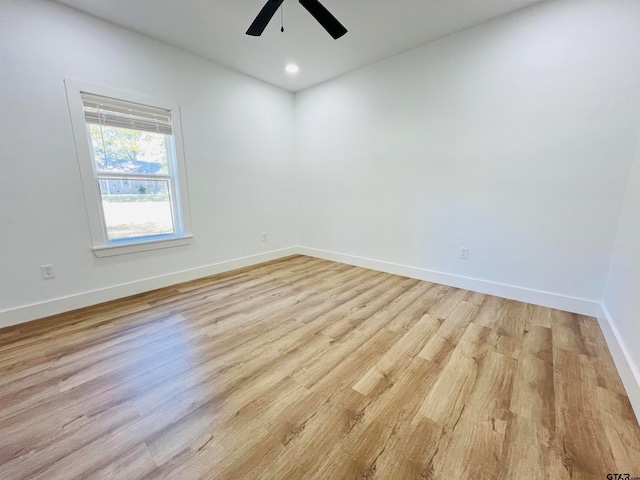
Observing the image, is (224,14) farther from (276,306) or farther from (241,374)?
(241,374)

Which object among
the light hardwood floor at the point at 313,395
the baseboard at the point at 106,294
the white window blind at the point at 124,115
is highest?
the white window blind at the point at 124,115

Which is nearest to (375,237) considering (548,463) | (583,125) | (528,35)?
(583,125)

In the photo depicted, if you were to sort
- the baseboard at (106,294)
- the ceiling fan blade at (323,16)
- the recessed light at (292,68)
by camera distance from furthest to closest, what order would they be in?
the recessed light at (292,68) < the baseboard at (106,294) < the ceiling fan blade at (323,16)

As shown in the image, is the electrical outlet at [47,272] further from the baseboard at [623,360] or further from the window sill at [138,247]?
the baseboard at [623,360]

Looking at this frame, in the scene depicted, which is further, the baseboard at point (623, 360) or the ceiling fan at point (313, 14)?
the ceiling fan at point (313, 14)

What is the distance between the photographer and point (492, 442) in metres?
1.15

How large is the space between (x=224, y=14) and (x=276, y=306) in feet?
9.05

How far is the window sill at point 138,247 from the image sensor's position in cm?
255

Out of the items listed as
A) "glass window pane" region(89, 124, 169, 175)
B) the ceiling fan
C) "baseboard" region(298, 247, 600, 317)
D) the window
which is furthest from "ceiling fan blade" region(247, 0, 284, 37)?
"baseboard" region(298, 247, 600, 317)

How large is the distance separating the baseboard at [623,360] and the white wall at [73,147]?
150 inches

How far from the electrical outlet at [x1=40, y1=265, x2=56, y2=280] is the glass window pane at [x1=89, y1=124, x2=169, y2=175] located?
99 cm

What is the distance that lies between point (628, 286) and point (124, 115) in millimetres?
4469

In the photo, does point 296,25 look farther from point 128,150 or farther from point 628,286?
point 628,286

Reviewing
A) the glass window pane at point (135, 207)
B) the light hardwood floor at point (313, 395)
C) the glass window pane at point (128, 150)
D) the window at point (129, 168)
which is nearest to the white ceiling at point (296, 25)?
the window at point (129, 168)
